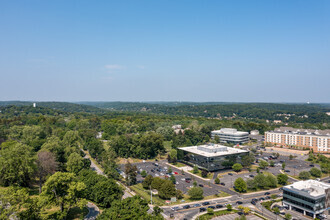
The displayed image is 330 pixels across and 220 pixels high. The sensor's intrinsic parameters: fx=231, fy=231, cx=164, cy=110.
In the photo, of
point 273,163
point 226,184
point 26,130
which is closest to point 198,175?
point 226,184

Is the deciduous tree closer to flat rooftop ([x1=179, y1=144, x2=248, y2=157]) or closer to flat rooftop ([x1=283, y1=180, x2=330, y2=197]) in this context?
flat rooftop ([x1=283, y1=180, x2=330, y2=197])

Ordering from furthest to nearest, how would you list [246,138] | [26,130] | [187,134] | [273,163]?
[246,138], [187,134], [26,130], [273,163]

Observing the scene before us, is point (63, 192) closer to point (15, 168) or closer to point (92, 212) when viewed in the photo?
point (92, 212)

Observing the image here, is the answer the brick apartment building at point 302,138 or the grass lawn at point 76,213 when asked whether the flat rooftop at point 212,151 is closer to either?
the grass lawn at point 76,213

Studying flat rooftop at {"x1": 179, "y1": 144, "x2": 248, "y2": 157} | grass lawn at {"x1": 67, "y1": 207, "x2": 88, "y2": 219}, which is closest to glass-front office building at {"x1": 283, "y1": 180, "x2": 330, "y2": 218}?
flat rooftop at {"x1": 179, "y1": 144, "x2": 248, "y2": 157}

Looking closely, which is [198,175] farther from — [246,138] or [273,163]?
[246,138]

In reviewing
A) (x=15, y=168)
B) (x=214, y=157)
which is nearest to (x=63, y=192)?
(x=15, y=168)
